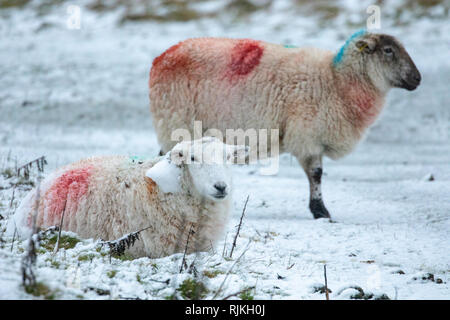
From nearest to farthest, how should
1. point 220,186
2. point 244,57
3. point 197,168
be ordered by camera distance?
point 220,186
point 197,168
point 244,57

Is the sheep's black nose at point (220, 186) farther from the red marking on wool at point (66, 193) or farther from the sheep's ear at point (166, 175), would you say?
the red marking on wool at point (66, 193)

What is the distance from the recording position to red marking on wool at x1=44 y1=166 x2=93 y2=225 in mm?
4191

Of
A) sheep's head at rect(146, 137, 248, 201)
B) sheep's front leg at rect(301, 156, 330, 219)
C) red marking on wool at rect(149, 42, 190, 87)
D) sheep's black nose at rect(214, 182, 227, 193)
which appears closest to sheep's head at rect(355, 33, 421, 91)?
sheep's front leg at rect(301, 156, 330, 219)

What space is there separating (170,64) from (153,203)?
2.76m

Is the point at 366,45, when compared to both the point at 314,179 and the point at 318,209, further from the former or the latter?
the point at 318,209

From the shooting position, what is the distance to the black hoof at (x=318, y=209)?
19.8 ft

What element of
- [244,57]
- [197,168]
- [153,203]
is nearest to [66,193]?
[153,203]

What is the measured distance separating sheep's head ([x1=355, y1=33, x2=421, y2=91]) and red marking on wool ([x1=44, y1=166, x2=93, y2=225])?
3766mm

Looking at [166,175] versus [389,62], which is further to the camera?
[389,62]

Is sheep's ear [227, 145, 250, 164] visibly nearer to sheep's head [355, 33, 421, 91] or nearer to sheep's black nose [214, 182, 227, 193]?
sheep's black nose [214, 182, 227, 193]

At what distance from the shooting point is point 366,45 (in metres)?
6.41

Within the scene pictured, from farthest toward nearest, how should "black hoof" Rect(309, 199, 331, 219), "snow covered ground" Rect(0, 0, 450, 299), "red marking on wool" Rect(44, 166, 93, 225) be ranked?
"black hoof" Rect(309, 199, 331, 219)
"red marking on wool" Rect(44, 166, 93, 225)
"snow covered ground" Rect(0, 0, 450, 299)

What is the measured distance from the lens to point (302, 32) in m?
16.3
